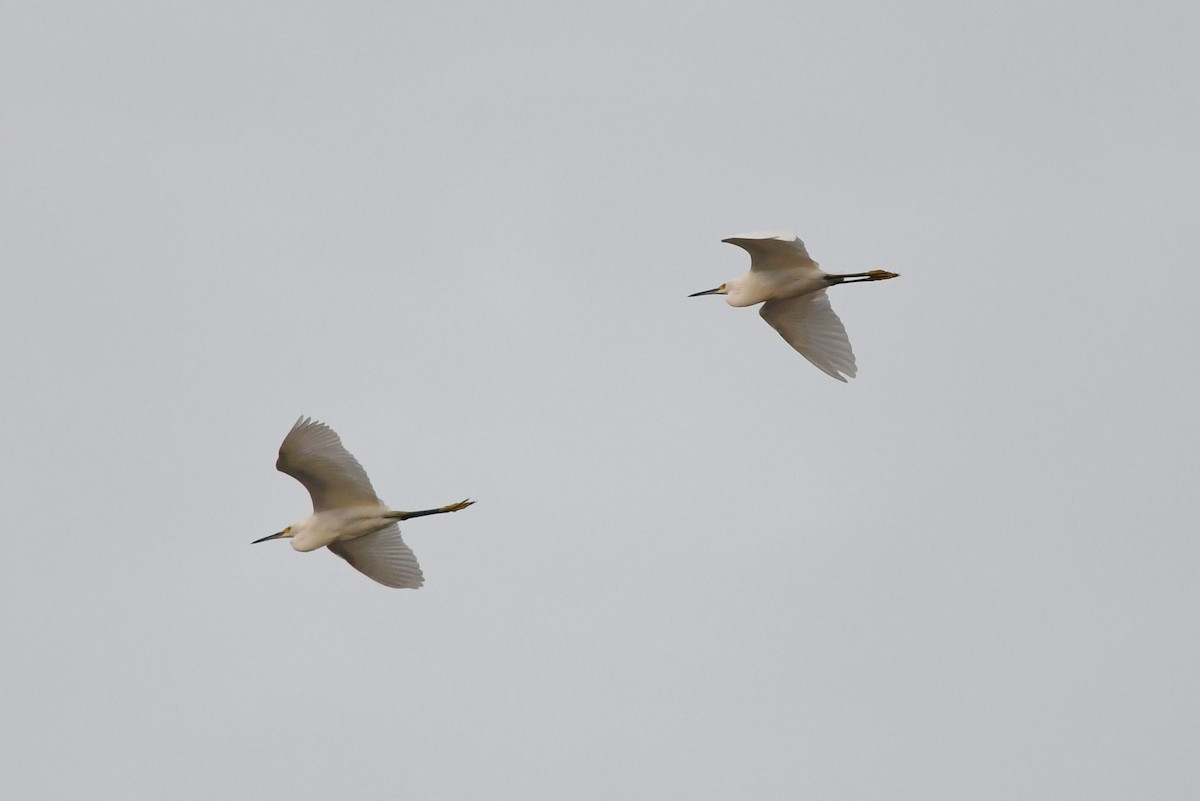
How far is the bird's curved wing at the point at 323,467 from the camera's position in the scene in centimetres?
2066

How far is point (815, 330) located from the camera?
23.3 m

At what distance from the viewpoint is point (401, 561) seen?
22.6 m

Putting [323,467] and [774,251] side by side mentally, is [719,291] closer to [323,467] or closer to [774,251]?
[774,251]

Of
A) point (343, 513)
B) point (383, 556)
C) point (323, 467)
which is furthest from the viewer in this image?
point (383, 556)

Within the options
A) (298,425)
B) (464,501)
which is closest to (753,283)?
(464,501)

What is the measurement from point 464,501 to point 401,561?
101 cm

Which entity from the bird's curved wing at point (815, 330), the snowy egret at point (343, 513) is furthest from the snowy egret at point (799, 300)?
the snowy egret at point (343, 513)

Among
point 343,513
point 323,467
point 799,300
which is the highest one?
point 799,300

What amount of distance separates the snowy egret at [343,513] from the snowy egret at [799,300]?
4.29 m

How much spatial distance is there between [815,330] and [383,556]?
583 cm

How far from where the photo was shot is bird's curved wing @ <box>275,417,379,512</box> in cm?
2066

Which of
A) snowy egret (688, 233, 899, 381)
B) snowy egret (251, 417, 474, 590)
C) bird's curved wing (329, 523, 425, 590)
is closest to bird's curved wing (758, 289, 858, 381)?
snowy egret (688, 233, 899, 381)

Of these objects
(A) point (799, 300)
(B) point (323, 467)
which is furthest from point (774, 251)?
(B) point (323, 467)

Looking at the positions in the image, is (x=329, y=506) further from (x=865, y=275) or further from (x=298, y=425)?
(x=865, y=275)
